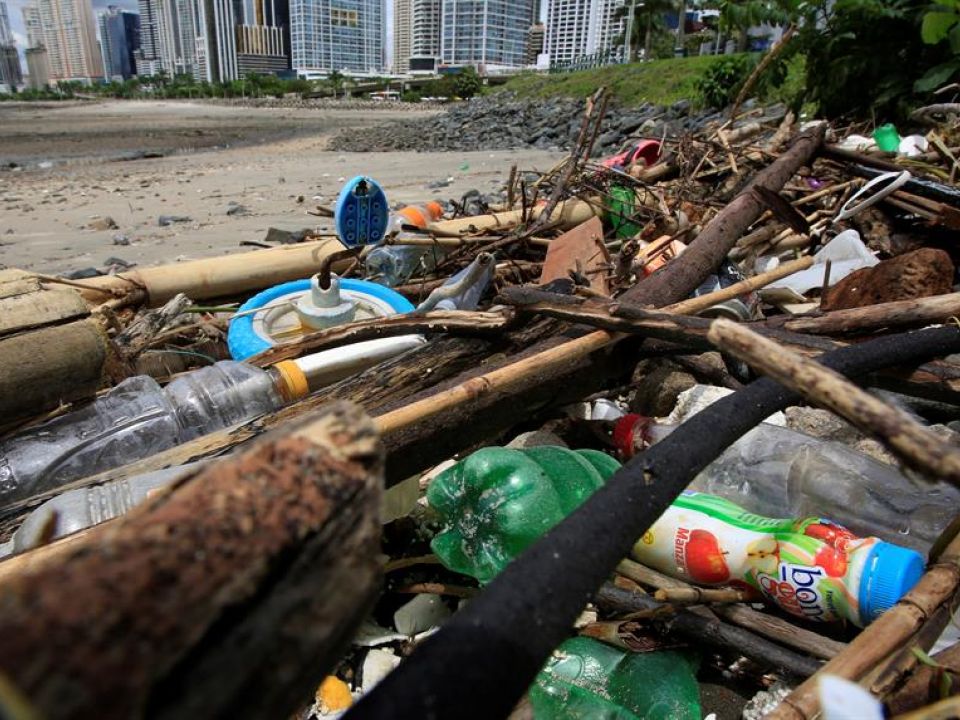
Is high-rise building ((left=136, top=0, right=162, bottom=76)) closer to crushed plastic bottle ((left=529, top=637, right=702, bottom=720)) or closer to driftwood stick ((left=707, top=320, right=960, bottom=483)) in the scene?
crushed plastic bottle ((left=529, top=637, right=702, bottom=720))

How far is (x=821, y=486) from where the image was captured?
1817 mm

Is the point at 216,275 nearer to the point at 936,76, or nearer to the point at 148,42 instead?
the point at 936,76

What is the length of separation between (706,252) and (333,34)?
15470 cm

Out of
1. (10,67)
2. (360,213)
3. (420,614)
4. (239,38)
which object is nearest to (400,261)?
(360,213)

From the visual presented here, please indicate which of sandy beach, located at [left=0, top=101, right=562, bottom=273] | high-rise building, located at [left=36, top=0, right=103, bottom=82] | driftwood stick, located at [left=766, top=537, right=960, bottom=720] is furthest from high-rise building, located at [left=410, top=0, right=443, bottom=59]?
driftwood stick, located at [left=766, top=537, right=960, bottom=720]

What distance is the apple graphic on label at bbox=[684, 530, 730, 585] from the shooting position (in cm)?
157

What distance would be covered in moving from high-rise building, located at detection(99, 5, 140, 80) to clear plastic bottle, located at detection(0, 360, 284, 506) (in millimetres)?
192966

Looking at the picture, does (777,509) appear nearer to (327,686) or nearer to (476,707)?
(327,686)

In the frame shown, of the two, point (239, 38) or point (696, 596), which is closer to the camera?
point (696, 596)

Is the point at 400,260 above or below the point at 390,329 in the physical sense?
below

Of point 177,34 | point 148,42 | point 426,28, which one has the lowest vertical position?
point 148,42

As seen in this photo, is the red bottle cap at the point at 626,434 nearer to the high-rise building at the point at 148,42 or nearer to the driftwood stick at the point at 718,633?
the driftwood stick at the point at 718,633

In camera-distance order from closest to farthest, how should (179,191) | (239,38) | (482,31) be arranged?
(179,191) → (239,38) → (482,31)

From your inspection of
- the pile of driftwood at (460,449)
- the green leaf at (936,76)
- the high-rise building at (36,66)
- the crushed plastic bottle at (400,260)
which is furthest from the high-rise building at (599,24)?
the pile of driftwood at (460,449)
